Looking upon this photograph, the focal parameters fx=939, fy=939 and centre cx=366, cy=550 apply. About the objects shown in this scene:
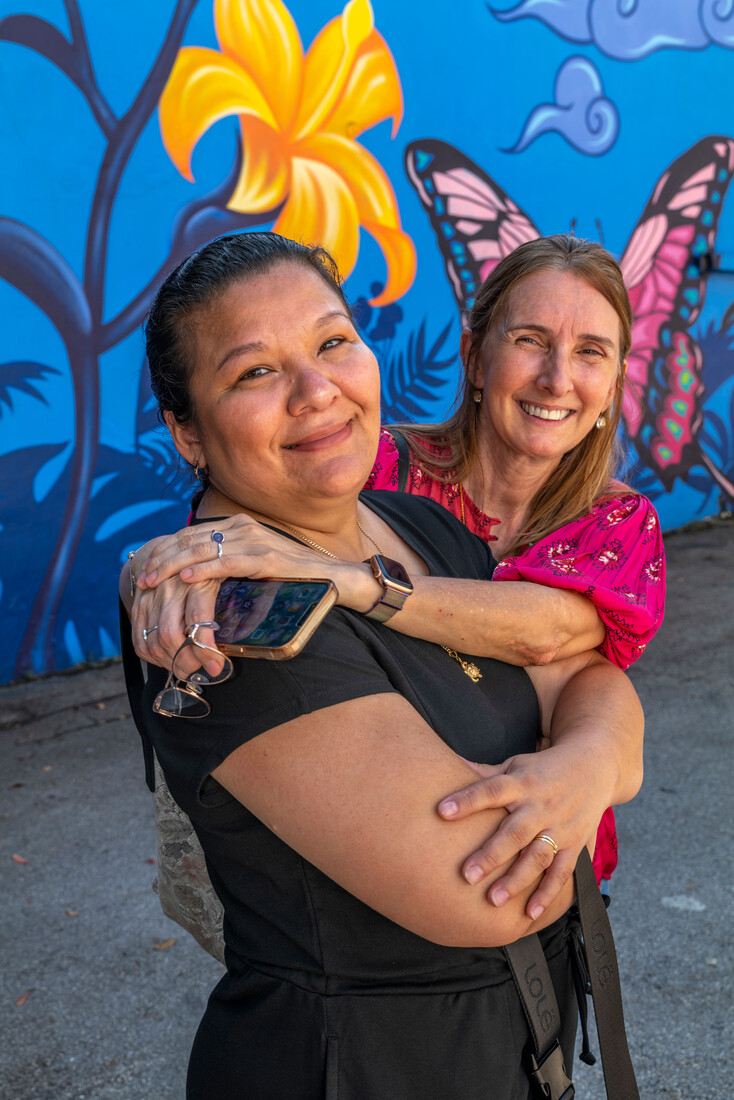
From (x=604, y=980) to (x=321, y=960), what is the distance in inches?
20.2

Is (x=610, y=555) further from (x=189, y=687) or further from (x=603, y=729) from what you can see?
(x=189, y=687)

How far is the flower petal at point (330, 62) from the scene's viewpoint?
18.3 ft

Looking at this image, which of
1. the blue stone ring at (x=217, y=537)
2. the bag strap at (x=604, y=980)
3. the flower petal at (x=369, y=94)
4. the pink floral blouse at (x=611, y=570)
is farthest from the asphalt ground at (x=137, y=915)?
the flower petal at (x=369, y=94)

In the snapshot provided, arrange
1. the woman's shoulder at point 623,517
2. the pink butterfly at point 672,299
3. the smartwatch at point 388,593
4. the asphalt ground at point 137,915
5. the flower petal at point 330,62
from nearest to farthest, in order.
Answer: the smartwatch at point 388,593 → the woman's shoulder at point 623,517 → the asphalt ground at point 137,915 → the flower petal at point 330,62 → the pink butterfly at point 672,299

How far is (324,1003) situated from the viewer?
126 centimetres

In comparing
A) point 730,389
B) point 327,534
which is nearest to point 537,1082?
point 327,534

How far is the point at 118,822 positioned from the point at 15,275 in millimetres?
2830

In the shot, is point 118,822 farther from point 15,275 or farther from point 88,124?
point 88,124

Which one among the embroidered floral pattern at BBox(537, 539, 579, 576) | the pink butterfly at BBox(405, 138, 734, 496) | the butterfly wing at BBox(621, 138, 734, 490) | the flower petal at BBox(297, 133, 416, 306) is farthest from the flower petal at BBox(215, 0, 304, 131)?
the embroidered floral pattern at BBox(537, 539, 579, 576)

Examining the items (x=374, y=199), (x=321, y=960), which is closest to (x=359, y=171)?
(x=374, y=199)

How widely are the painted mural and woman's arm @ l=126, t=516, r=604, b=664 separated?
282cm

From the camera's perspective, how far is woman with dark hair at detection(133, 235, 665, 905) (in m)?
1.67

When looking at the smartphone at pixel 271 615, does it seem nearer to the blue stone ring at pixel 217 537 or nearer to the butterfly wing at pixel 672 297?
the blue stone ring at pixel 217 537

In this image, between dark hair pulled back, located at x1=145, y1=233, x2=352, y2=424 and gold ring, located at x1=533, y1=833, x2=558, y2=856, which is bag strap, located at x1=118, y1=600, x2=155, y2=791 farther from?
gold ring, located at x1=533, y1=833, x2=558, y2=856
